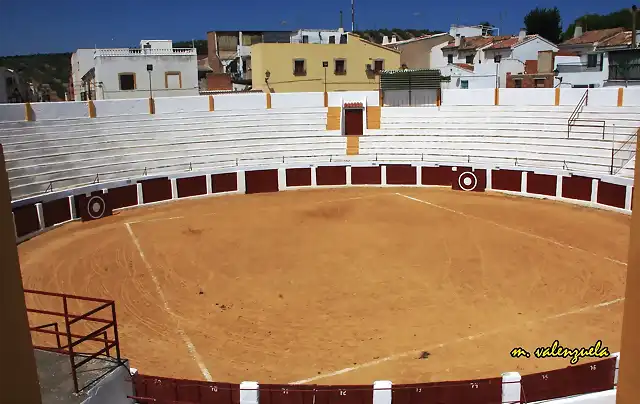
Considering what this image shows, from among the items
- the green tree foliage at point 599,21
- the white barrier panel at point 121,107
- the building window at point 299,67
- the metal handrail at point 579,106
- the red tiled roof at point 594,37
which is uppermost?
the green tree foliage at point 599,21

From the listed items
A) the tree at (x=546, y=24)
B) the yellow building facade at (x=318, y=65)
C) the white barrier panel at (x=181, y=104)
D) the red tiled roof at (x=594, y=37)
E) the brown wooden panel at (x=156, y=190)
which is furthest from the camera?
the tree at (x=546, y=24)

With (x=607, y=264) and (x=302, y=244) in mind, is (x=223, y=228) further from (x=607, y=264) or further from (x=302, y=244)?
(x=607, y=264)

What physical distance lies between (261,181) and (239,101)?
211 inches

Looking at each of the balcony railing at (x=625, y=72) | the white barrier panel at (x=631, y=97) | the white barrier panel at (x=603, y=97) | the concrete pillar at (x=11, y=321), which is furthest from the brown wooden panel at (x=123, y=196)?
the balcony railing at (x=625, y=72)

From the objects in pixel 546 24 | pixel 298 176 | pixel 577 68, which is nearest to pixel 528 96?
pixel 577 68

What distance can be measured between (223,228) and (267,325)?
26.5ft

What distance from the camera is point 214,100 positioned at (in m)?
28.1

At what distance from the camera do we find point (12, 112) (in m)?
22.8

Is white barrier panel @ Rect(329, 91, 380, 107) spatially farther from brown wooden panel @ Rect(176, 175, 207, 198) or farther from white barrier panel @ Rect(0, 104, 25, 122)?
white barrier panel @ Rect(0, 104, 25, 122)

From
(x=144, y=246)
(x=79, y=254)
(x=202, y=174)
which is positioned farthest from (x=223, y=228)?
(x=202, y=174)

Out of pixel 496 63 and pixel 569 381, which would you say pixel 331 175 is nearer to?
pixel 496 63

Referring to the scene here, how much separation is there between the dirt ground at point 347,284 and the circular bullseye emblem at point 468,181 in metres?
2.76

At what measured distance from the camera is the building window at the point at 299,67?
37594 mm

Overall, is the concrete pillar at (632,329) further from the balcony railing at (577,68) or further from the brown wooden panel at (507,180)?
the balcony railing at (577,68)
